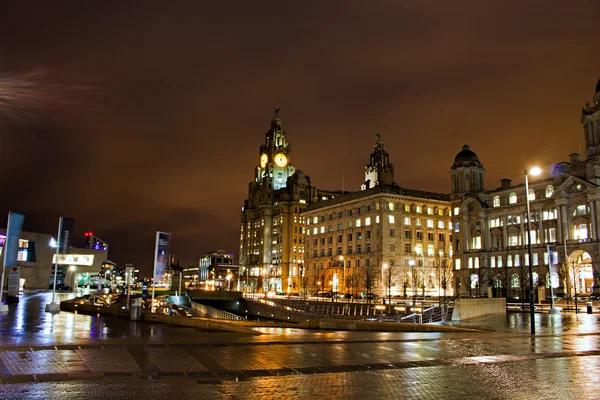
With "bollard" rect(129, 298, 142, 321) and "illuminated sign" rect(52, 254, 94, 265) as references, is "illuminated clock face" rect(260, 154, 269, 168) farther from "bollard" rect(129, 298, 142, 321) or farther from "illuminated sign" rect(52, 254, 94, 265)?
"bollard" rect(129, 298, 142, 321)

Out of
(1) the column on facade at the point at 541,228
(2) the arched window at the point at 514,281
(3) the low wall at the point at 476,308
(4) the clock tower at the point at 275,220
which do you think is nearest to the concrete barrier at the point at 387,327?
(3) the low wall at the point at 476,308

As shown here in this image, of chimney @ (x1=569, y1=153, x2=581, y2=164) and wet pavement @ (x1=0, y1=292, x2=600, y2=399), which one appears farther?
chimney @ (x1=569, y1=153, x2=581, y2=164)

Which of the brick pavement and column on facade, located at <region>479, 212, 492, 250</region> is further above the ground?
column on facade, located at <region>479, 212, 492, 250</region>

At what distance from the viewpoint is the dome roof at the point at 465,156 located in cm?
10919

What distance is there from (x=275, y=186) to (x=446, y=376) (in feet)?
571

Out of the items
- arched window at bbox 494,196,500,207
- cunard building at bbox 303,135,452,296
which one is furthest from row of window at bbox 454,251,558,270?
arched window at bbox 494,196,500,207

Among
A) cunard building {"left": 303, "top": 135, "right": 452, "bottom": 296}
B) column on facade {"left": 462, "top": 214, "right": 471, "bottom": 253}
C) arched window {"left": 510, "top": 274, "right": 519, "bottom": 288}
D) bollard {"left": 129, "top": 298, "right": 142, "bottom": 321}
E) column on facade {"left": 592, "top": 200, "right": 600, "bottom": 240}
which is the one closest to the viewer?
bollard {"left": 129, "top": 298, "right": 142, "bottom": 321}

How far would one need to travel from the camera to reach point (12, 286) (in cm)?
5016

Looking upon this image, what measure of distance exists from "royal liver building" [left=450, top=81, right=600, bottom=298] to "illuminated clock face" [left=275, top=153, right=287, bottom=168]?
88.8 metres

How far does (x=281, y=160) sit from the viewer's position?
190750mm

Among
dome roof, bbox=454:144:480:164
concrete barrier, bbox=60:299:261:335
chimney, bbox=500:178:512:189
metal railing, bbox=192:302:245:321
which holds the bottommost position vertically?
metal railing, bbox=192:302:245:321

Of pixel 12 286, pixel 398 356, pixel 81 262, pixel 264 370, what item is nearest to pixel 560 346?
pixel 398 356

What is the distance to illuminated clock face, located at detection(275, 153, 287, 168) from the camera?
624 feet

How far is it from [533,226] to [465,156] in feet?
73.7
